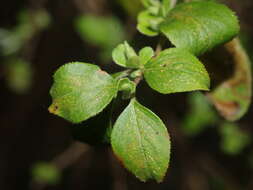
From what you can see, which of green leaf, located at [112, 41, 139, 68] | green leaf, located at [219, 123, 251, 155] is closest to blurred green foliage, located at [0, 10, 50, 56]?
green leaf, located at [219, 123, 251, 155]

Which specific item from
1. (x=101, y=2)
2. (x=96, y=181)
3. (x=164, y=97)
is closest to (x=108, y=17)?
(x=101, y=2)

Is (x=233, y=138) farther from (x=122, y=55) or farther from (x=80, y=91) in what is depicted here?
(x=80, y=91)

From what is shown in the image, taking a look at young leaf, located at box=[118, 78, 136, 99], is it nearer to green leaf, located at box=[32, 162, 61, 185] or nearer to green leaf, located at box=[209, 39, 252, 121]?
green leaf, located at box=[209, 39, 252, 121]

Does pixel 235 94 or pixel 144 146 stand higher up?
pixel 144 146

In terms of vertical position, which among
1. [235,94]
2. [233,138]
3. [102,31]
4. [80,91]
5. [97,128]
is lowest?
[233,138]

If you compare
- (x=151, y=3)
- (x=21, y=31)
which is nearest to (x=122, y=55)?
(x=151, y=3)

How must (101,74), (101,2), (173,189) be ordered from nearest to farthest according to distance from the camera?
(101,74) → (101,2) → (173,189)

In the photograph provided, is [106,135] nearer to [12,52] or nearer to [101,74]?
[101,74]
